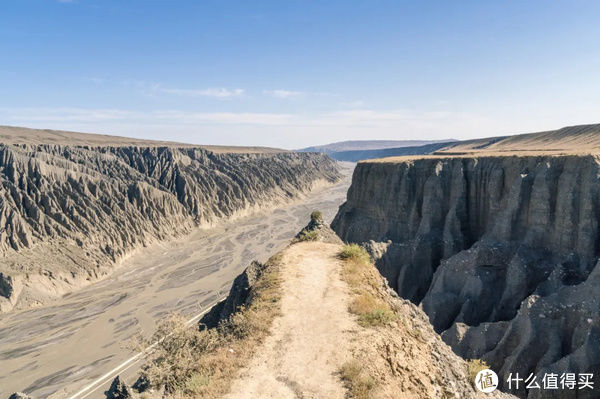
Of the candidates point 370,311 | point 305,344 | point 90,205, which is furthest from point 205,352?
point 90,205

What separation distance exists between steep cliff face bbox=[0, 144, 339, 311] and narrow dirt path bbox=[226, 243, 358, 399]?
4699 cm

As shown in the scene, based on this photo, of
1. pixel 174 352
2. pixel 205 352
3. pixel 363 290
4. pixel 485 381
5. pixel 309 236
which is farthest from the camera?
pixel 309 236

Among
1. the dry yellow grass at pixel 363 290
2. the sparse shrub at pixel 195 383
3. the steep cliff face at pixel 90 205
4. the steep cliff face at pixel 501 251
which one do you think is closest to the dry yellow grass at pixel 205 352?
the sparse shrub at pixel 195 383

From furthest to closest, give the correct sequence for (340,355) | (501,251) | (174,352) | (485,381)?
(501,251)
(485,381)
(174,352)
(340,355)

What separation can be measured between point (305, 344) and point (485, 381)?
6.44m

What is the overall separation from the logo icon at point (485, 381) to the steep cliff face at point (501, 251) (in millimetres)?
9485

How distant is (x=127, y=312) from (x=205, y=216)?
4471 centimetres

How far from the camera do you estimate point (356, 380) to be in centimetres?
934

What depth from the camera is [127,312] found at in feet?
143

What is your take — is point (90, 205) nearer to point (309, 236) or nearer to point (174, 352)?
point (309, 236)

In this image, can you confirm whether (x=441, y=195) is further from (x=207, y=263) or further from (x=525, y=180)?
(x=207, y=263)

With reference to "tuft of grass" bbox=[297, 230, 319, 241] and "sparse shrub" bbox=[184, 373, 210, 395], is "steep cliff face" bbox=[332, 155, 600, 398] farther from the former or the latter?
"sparse shrub" bbox=[184, 373, 210, 395]

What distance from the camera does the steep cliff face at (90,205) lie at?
49.3 meters

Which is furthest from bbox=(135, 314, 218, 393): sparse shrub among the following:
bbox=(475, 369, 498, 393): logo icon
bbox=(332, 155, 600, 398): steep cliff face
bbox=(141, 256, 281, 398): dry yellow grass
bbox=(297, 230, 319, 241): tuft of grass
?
bbox=(332, 155, 600, 398): steep cliff face
